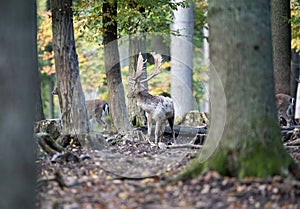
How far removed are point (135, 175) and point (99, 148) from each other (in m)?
2.82

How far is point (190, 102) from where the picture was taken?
2378 cm

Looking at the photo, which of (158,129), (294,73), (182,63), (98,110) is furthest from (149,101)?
(294,73)

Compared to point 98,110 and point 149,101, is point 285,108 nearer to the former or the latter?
point 149,101

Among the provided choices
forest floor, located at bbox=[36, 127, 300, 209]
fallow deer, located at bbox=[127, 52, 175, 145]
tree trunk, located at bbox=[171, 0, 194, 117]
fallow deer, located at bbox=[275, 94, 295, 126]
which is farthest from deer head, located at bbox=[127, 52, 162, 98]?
tree trunk, located at bbox=[171, 0, 194, 117]

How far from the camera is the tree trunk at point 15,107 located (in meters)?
5.60

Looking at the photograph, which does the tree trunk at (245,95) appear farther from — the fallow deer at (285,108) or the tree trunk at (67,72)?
the fallow deer at (285,108)

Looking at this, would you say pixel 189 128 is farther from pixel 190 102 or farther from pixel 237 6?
pixel 190 102

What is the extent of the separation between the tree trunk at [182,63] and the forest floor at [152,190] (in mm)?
14651

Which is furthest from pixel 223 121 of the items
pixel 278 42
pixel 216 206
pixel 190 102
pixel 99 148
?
pixel 190 102

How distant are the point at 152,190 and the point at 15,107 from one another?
240 cm

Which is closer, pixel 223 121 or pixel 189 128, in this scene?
pixel 223 121

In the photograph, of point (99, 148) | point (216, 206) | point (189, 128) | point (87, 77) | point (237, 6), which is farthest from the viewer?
point (87, 77)

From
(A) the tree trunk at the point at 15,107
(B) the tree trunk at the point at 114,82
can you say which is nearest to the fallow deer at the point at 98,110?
(B) the tree trunk at the point at 114,82

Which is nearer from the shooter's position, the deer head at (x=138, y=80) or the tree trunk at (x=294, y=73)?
the deer head at (x=138, y=80)
